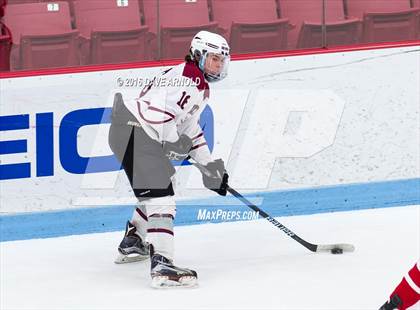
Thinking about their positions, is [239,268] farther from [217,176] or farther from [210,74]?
[210,74]

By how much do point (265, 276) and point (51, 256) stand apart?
3.37 feet

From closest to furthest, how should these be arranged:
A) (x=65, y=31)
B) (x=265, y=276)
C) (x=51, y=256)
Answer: (x=265, y=276) → (x=51, y=256) → (x=65, y=31)

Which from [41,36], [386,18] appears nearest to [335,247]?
[386,18]

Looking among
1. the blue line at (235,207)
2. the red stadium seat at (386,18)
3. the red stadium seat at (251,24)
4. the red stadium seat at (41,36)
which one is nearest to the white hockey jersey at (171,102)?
the red stadium seat at (41,36)

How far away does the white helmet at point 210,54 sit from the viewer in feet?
15.8

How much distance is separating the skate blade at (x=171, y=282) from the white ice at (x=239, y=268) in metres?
0.03

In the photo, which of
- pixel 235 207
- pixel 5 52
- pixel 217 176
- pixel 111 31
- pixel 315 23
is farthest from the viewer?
pixel 315 23

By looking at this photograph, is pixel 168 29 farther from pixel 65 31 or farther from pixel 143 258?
Answer: pixel 143 258

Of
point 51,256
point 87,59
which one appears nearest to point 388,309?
point 51,256

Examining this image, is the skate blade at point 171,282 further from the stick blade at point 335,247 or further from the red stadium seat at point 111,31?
the red stadium seat at point 111,31

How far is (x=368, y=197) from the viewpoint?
5.97 metres

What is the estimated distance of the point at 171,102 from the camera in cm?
472

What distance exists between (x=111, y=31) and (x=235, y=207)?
1.09 m

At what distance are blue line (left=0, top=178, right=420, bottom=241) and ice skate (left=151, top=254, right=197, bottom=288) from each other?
2.85ft
